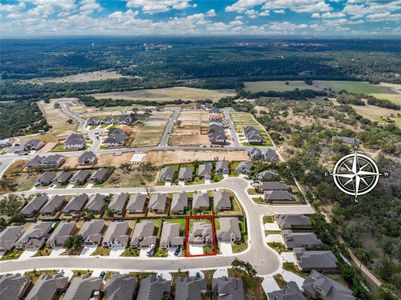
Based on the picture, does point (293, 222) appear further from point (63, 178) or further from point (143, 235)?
point (63, 178)

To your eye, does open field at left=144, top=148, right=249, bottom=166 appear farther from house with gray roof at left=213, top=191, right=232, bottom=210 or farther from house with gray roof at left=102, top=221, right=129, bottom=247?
house with gray roof at left=102, top=221, right=129, bottom=247

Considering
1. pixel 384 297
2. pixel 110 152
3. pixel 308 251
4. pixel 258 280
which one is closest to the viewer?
pixel 384 297

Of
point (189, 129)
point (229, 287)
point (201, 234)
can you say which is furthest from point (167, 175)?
point (189, 129)

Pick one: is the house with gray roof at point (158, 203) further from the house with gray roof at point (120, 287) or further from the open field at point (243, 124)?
the open field at point (243, 124)

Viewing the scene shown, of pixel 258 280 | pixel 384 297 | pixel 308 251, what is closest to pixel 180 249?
pixel 258 280

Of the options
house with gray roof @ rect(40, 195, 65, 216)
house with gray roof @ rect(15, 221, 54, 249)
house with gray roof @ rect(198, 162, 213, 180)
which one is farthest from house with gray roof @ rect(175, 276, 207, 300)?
house with gray roof @ rect(40, 195, 65, 216)

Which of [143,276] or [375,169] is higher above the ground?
[375,169]

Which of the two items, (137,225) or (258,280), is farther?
(137,225)

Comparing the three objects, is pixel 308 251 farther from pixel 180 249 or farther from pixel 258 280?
pixel 180 249
